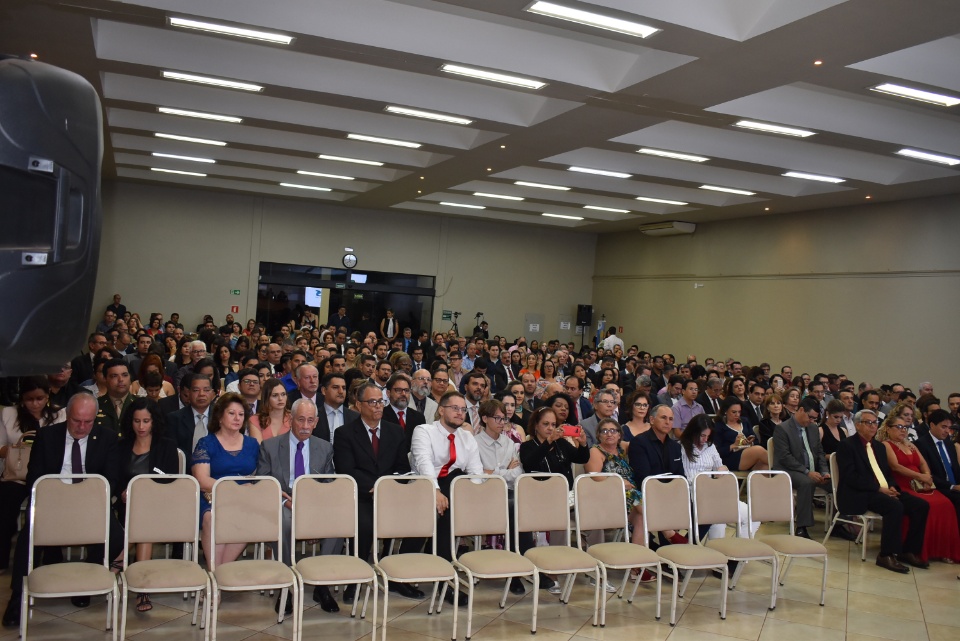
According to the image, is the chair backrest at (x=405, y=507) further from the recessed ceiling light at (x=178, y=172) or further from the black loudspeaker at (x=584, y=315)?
the black loudspeaker at (x=584, y=315)

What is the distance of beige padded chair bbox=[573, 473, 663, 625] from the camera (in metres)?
4.92

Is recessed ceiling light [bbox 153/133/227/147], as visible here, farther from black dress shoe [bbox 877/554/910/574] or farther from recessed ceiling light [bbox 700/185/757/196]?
black dress shoe [bbox 877/554/910/574]

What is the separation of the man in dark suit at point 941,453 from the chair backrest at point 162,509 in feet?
20.8

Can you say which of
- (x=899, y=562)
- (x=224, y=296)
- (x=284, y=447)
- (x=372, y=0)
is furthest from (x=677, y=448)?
(x=224, y=296)

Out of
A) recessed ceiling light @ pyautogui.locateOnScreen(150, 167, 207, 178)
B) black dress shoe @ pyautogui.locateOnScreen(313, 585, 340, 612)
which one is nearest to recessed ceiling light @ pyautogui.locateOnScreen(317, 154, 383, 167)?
recessed ceiling light @ pyautogui.locateOnScreen(150, 167, 207, 178)

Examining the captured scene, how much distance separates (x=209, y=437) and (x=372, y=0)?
13.8 feet

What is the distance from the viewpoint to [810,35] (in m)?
6.25

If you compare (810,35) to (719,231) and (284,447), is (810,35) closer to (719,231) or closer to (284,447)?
(284,447)

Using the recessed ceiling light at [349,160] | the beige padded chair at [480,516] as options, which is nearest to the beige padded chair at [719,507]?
the beige padded chair at [480,516]

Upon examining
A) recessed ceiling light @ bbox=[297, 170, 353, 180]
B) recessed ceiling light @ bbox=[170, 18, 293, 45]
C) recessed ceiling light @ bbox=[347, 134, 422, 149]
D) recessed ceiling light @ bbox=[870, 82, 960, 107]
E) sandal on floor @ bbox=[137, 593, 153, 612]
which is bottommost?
sandal on floor @ bbox=[137, 593, 153, 612]

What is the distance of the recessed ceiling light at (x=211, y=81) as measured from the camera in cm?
852

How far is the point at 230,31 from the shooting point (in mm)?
7012

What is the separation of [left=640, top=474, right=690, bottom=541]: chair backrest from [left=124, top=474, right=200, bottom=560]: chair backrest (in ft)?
9.22

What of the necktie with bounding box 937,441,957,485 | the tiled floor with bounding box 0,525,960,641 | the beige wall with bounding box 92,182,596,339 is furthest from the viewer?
the beige wall with bounding box 92,182,596,339
